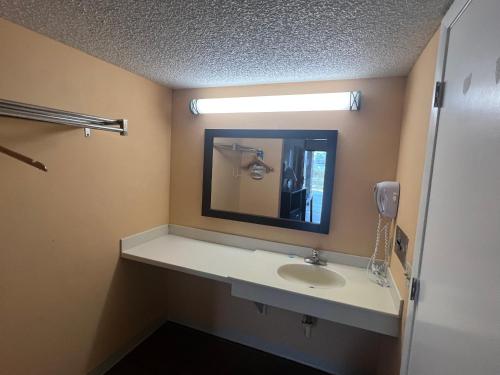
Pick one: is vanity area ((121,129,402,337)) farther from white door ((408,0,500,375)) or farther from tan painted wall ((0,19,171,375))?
white door ((408,0,500,375))

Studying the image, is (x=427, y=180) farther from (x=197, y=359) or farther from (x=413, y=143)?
(x=197, y=359)

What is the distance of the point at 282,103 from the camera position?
1.79 meters

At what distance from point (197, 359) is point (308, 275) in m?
1.10

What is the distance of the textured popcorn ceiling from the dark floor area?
2077mm

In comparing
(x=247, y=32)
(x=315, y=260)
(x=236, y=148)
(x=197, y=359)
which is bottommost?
(x=197, y=359)

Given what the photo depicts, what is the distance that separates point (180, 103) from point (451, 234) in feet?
6.58

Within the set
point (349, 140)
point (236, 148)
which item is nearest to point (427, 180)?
point (349, 140)

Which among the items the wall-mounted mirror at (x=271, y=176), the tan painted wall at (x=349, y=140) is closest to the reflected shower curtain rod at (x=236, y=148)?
the wall-mounted mirror at (x=271, y=176)

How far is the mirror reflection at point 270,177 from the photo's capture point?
5.96ft

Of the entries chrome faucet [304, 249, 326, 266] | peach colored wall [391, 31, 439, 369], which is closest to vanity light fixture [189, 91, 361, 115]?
peach colored wall [391, 31, 439, 369]

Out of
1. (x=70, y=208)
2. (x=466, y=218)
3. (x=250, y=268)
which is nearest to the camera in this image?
(x=466, y=218)

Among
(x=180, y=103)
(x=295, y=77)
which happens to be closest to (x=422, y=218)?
(x=295, y=77)

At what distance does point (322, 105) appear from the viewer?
1.70 metres

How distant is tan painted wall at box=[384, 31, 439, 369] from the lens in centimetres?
110
